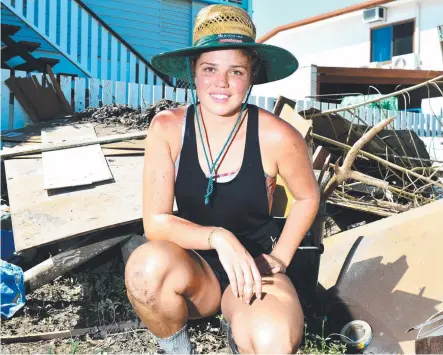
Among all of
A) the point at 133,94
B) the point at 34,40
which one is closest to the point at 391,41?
the point at 34,40

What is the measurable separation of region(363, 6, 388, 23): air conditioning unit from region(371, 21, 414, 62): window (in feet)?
2.08

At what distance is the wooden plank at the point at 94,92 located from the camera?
7.77 m

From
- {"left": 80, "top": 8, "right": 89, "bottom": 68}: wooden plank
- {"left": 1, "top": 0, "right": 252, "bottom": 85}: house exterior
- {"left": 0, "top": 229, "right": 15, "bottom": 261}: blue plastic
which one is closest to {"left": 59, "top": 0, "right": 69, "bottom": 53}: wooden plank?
{"left": 1, "top": 0, "right": 252, "bottom": 85}: house exterior

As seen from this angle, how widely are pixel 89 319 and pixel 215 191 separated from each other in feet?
5.23

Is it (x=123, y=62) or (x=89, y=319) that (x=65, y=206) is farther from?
(x=123, y=62)

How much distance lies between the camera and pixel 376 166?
637 cm

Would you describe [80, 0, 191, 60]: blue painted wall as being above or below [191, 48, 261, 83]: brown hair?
above

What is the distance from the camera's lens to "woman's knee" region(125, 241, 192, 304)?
2.00 meters

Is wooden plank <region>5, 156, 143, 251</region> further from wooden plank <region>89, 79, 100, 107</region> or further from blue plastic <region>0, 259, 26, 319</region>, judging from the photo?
wooden plank <region>89, 79, 100, 107</region>

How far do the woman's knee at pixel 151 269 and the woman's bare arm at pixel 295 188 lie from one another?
0.46m

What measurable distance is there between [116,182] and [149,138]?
173 centimetres

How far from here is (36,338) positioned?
116 inches

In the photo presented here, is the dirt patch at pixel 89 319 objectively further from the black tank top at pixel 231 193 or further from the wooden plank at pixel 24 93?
the wooden plank at pixel 24 93

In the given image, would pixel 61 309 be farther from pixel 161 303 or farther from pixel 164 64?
pixel 164 64
